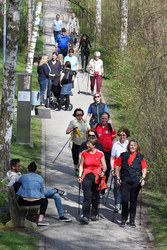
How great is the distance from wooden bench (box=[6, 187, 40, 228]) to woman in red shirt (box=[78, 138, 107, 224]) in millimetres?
1015

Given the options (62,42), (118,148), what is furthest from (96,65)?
(118,148)

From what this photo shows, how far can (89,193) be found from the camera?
10.1 m

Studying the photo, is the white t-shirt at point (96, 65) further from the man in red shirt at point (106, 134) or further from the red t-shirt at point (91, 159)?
the red t-shirt at point (91, 159)

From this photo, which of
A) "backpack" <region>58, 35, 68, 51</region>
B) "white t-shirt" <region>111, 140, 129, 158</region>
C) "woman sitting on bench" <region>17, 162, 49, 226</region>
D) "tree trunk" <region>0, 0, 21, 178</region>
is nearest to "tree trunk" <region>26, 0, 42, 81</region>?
"backpack" <region>58, 35, 68, 51</region>

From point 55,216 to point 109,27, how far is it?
1670cm

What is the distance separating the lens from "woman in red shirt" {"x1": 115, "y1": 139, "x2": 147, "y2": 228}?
→ 10070mm

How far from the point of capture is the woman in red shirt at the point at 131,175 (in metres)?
10.1

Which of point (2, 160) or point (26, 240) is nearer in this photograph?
point (26, 240)

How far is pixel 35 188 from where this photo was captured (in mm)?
9500

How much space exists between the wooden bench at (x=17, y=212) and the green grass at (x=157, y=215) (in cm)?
216

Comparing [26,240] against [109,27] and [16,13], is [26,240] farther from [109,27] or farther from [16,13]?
[109,27]

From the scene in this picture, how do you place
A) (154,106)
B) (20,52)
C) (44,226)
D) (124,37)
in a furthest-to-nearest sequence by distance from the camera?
(20,52) < (124,37) < (154,106) < (44,226)

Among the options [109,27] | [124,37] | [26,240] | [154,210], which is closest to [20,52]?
[109,27]

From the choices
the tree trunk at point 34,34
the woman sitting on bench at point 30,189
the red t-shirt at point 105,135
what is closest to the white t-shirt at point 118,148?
the red t-shirt at point 105,135
